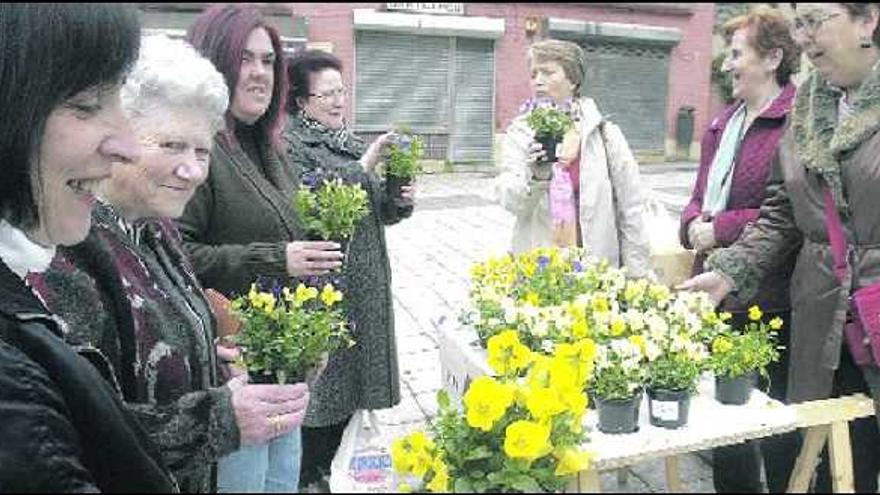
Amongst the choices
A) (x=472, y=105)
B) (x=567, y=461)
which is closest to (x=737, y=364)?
(x=567, y=461)

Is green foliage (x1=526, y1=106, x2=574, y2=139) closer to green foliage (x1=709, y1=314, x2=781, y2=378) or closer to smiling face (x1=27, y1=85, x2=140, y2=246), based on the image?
green foliage (x1=709, y1=314, x2=781, y2=378)

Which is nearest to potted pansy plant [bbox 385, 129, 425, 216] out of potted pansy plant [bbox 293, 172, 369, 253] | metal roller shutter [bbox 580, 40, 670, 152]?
potted pansy plant [bbox 293, 172, 369, 253]

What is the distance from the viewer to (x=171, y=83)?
159 cm

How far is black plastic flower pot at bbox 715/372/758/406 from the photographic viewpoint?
202 centimetres

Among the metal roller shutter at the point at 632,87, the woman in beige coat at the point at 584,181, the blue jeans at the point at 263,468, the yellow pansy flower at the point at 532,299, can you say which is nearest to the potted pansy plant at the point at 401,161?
the woman in beige coat at the point at 584,181

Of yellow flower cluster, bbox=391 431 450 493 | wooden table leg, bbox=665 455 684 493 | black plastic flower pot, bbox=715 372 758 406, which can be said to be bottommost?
wooden table leg, bbox=665 455 684 493

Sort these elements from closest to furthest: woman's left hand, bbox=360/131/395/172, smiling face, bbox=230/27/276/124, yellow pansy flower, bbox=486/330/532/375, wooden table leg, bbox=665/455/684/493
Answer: yellow pansy flower, bbox=486/330/532/375, smiling face, bbox=230/27/276/124, wooden table leg, bbox=665/455/684/493, woman's left hand, bbox=360/131/395/172

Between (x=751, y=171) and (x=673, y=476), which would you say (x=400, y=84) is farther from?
(x=673, y=476)

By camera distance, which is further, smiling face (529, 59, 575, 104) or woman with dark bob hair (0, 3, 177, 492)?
smiling face (529, 59, 575, 104)

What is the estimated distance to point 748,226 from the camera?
2619mm

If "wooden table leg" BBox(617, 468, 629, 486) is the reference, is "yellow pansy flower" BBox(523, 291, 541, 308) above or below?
above

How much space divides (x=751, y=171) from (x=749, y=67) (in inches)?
14.9

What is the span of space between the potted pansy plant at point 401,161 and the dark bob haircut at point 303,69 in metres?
0.49

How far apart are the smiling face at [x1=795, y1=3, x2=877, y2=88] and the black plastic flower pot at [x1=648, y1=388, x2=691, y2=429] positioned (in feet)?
3.35
